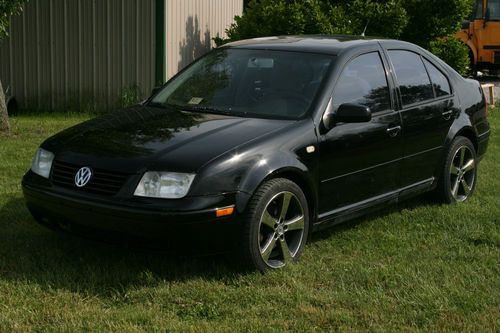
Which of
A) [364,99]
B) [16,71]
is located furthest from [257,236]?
[16,71]

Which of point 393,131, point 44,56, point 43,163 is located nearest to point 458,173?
point 393,131

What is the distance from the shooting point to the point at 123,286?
4.55m

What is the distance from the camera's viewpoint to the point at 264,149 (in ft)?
15.7

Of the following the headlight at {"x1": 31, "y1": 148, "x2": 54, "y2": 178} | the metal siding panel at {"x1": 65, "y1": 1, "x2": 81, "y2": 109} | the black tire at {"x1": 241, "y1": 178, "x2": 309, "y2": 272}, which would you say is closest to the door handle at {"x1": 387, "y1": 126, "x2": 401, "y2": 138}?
the black tire at {"x1": 241, "y1": 178, "x2": 309, "y2": 272}

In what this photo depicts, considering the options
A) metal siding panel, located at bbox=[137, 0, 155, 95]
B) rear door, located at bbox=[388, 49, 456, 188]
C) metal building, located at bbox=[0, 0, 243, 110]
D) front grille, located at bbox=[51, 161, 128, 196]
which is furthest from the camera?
metal building, located at bbox=[0, 0, 243, 110]

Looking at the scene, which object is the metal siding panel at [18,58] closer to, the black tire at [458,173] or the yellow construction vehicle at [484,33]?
the black tire at [458,173]

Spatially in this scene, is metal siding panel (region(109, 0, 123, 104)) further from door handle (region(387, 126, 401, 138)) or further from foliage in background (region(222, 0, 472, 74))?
door handle (region(387, 126, 401, 138))

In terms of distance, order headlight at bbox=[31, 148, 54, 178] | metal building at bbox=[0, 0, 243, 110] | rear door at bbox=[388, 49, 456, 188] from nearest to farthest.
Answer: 1. headlight at bbox=[31, 148, 54, 178]
2. rear door at bbox=[388, 49, 456, 188]
3. metal building at bbox=[0, 0, 243, 110]

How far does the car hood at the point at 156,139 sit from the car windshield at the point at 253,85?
0.21 m

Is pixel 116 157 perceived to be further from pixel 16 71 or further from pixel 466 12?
pixel 466 12

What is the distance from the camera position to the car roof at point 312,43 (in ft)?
18.9

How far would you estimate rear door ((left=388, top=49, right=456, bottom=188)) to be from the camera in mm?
6027

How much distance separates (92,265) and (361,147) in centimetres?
202

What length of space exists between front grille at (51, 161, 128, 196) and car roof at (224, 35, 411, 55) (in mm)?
1867
